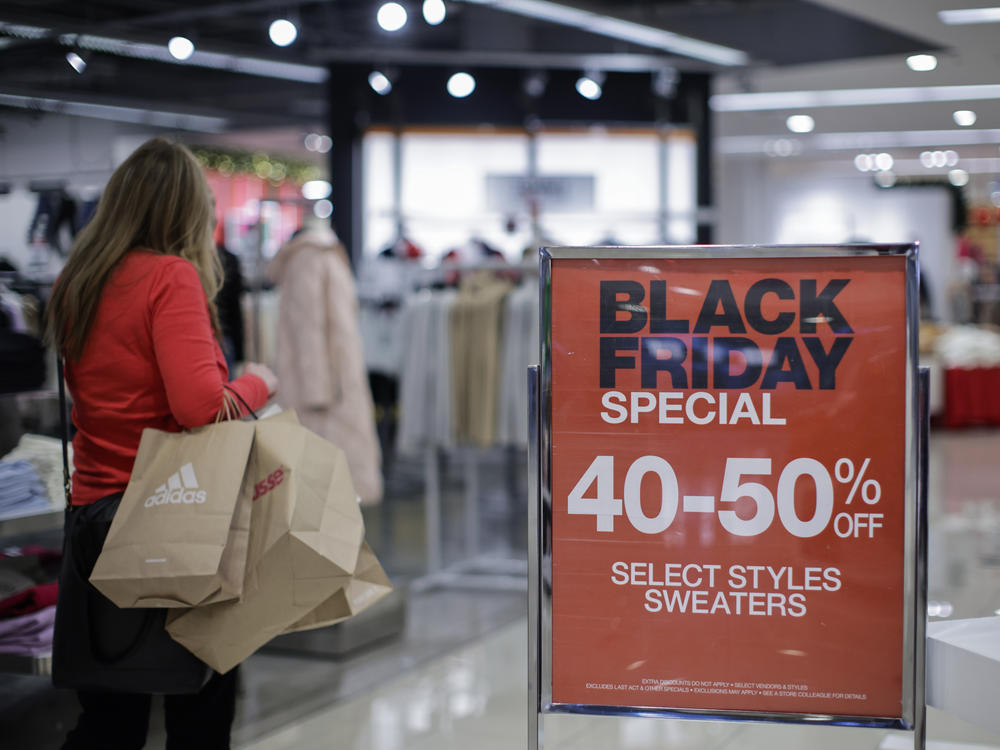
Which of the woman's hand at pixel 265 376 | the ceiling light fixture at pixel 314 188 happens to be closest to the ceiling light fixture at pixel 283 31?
the woman's hand at pixel 265 376

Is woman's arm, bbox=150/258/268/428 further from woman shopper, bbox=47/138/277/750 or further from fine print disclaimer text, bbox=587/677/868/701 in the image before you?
fine print disclaimer text, bbox=587/677/868/701

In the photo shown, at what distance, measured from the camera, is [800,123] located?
12812mm

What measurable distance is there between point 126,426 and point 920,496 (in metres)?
1.44

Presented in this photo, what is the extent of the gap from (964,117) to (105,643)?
11904 mm

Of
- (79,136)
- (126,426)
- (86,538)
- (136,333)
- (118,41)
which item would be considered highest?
(118,41)

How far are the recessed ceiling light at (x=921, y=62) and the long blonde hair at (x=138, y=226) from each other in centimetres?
812

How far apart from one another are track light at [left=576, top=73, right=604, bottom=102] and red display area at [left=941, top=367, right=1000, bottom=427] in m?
4.98

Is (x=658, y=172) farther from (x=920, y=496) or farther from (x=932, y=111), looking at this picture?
(x=920, y=496)

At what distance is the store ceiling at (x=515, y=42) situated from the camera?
22.9ft

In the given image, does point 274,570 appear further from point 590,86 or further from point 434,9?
point 590,86

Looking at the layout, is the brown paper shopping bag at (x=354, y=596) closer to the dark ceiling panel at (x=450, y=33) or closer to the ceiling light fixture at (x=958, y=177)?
the dark ceiling panel at (x=450, y=33)

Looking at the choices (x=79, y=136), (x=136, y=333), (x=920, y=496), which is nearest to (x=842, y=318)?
(x=920, y=496)

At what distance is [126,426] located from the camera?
81.7 inches

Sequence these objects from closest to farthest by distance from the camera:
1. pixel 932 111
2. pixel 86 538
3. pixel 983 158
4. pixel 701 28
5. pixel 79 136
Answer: pixel 86 538, pixel 79 136, pixel 701 28, pixel 932 111, pixel 983 158
